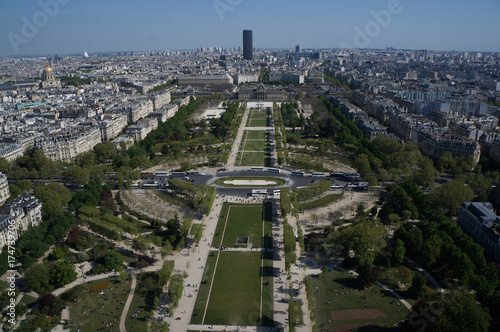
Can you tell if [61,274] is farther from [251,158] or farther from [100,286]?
[251,158]

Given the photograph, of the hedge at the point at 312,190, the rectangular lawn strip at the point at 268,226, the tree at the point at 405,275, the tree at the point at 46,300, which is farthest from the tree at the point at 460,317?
the tree at the point at 46,300

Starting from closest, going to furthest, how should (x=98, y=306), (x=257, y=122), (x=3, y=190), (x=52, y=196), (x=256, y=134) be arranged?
(x=98, y=306) < (x=52, y=196) < (x=3, y=190) < (x=256, y=134) < (x=257, y=122)

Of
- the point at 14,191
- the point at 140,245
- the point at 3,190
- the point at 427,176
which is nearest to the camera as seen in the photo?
the point at 140,245

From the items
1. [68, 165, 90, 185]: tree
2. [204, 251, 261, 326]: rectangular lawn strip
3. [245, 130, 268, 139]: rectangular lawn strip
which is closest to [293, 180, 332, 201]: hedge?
[204, 251, 261, 326]: rectangular lawn strip

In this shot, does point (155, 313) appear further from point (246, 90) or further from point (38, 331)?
point (246, 90)

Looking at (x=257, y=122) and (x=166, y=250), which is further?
(x=257, y=122)

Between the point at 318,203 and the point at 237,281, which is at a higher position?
the point at 318,203

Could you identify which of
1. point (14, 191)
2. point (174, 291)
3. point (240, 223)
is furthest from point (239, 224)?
point (14, 191)
